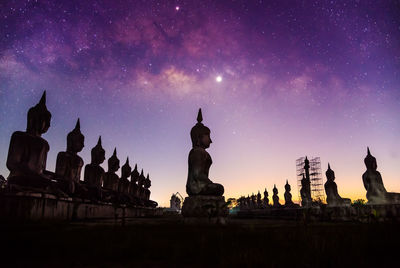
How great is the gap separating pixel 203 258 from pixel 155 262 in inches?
16.5

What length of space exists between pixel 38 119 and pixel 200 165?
554cm

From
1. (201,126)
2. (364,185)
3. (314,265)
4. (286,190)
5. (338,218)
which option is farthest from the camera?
(286,190)

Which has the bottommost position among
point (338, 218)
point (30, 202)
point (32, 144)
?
point (338, 218)

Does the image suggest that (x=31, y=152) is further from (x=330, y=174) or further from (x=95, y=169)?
(x=330, y=174)

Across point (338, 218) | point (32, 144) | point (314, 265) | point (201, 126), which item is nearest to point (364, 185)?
point (338, 218)

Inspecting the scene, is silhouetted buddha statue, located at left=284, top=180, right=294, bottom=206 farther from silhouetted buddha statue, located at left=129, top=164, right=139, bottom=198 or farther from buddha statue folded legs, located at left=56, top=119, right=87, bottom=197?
buddha statue folded legs, located at left=56, top=119, right=87, bottom=197

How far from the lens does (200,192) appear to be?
812cm

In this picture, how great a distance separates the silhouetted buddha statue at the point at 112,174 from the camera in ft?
50.3

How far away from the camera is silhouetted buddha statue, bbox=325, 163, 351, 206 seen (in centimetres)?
1456

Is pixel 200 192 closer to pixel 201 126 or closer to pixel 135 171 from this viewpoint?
pixel 201 126

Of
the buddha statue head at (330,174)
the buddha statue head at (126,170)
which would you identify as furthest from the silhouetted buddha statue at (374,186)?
the buddha statue head at (126,170)

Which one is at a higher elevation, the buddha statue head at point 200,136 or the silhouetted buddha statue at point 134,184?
the buddha statue head at point 200,136

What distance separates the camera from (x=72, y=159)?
33.1 feet

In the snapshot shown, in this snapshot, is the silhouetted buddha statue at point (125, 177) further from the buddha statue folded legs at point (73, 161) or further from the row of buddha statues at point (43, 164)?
the buddha statue folded legs at point (73, 161)
